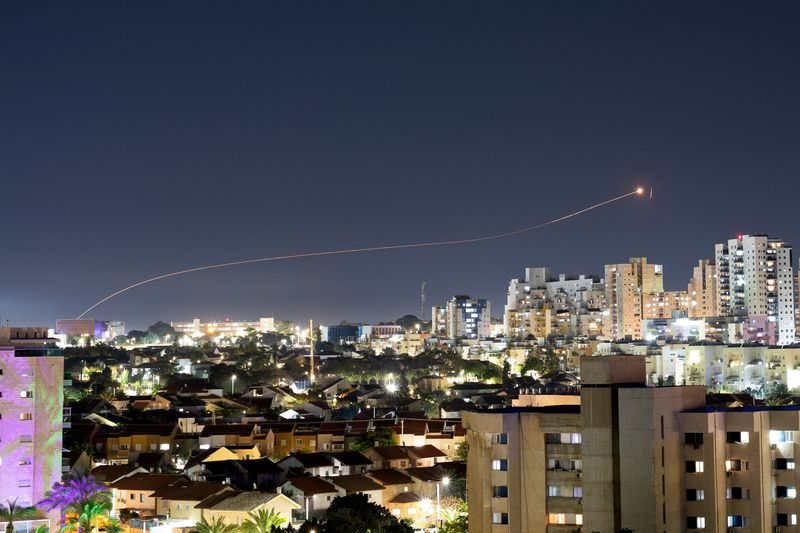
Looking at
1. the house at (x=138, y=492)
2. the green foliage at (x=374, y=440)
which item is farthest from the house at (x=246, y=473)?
the green foliage at (x=374, y=440)

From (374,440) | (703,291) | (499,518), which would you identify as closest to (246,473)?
(374,440)

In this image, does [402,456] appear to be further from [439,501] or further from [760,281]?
[760,281]

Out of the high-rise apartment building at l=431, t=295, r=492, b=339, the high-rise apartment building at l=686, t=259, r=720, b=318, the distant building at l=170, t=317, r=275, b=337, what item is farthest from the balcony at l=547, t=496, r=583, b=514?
the distant building at l=170, t=317, r=275, b=337

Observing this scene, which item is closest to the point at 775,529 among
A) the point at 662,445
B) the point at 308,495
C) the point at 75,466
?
the point at 662,445

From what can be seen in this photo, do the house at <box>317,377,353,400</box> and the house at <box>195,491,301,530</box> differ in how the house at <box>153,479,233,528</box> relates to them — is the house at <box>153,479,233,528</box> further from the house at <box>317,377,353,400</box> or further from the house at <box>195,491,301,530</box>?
the house at <box>317,377,353,400</box>

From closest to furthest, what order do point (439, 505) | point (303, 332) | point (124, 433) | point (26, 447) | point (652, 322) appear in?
point (26, 447) → point (439, 505) → point (124, 433) → point (652, 322) → point (303, 332)

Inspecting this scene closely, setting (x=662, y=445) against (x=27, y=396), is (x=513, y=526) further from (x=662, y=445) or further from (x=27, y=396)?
(x=27, y=396)
